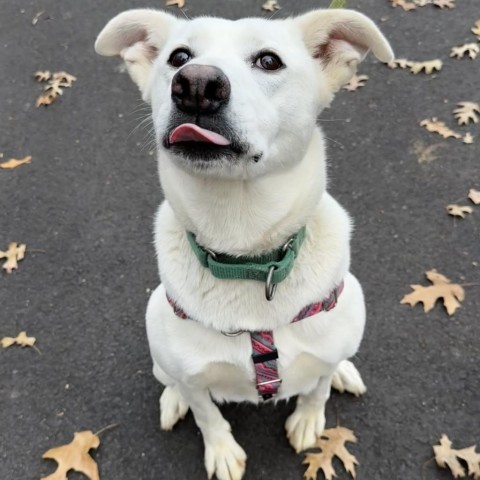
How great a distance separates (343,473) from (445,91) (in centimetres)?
338

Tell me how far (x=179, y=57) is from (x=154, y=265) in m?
1.89

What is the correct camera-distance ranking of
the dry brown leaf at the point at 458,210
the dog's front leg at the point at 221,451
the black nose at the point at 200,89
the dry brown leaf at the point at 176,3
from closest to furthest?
1. the black nose at the point at 200,89
2. the dog's front leg at the point at 221,451
3. the dry brown leaf at the point at 458,210
4. the dry brown leaf at the point at 176,3

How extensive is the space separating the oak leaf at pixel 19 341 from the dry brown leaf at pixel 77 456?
70 centimetres

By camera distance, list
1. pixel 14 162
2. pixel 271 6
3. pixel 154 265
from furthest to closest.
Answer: pixel 271 6, pixel 14 162, pixel 154 265

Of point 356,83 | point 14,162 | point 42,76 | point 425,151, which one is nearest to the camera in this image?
point 425,151

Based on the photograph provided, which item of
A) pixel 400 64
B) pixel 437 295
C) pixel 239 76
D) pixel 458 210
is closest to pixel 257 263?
pixel 239 76

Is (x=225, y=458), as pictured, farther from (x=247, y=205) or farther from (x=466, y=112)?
(x=466, y=112)

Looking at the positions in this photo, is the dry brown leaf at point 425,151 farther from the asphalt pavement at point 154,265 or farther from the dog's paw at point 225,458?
the dog's paw at point 225,458

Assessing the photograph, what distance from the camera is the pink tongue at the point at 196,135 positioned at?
150 centimetres

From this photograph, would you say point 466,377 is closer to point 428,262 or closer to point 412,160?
point 428,262

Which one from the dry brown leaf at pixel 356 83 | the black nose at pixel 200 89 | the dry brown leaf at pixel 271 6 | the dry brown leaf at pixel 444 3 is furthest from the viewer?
the dry brown leaf at pixel 271 6

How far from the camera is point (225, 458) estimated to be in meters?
2.45

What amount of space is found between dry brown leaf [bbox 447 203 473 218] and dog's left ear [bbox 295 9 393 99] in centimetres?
192

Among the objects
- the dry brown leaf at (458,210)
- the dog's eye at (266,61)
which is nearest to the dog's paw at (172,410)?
the dog's eye at (266,61)
